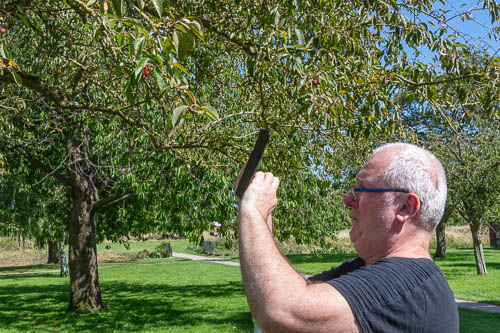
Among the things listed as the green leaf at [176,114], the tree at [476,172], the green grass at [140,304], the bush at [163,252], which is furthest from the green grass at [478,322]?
the bush at [163,252]

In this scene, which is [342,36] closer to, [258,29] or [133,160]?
[258,29]

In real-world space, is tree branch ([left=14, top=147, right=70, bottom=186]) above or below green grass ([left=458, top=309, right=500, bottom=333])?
above

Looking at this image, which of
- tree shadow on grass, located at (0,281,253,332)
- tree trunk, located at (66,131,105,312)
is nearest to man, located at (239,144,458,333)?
tree shadow on grass, located at (0,281,253,332)

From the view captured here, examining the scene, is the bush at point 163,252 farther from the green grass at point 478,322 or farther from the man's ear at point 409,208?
the man's ear at point 409,208

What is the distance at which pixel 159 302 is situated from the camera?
14109 mm

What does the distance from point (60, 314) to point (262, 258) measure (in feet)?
39.9

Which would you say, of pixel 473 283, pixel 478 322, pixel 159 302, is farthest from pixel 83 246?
pixel 473 283

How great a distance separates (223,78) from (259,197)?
826cm

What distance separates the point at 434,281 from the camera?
4.74 feet

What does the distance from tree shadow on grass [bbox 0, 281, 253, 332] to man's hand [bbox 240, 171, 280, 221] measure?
8.73m

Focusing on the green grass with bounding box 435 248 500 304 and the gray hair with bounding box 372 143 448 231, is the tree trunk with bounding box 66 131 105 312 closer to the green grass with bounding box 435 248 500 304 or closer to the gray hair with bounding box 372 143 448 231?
the green grass with bounding box 435 248 500 304

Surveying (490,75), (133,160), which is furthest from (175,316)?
(490,75)

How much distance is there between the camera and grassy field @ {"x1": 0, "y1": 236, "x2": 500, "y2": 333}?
33.9ft

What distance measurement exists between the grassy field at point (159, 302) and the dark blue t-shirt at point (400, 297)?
164 inches
